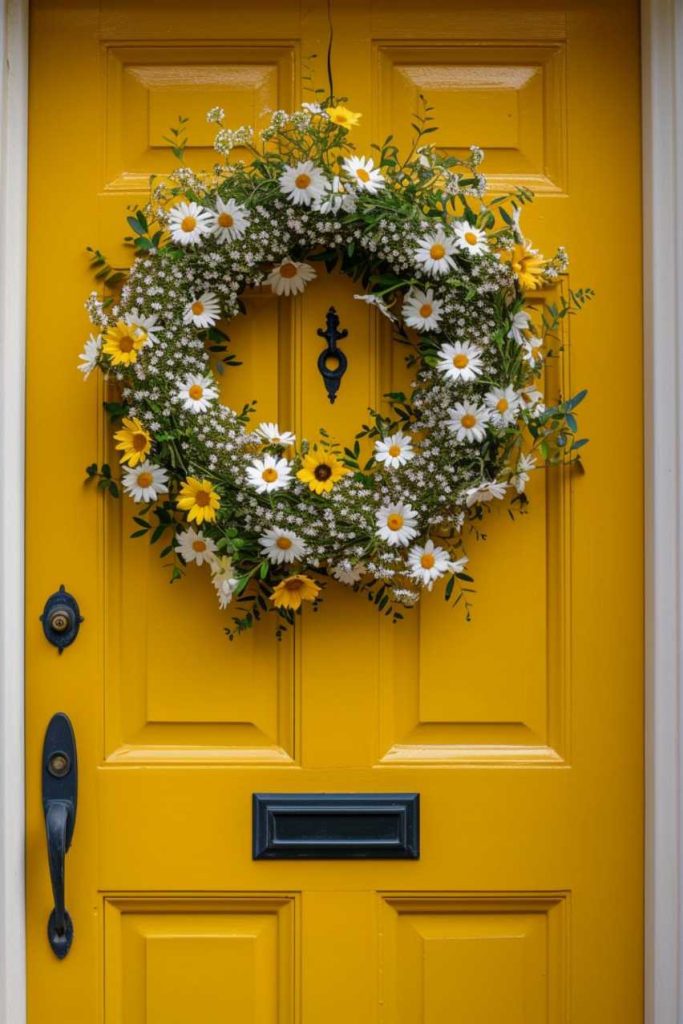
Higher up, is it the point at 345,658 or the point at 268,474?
the point at 268,474

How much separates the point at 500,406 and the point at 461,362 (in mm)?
86

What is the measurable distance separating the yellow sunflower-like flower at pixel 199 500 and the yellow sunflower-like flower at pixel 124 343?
0.20m

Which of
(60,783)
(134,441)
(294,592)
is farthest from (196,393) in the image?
(60,783)

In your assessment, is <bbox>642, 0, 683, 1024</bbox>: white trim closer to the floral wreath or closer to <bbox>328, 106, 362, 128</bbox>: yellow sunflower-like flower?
the floral wreath

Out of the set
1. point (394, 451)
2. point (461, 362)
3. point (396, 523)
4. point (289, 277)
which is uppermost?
point (289, 277)

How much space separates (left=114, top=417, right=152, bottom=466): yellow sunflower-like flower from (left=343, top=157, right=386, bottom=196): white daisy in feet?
1.57

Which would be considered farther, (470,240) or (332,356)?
(332,356)

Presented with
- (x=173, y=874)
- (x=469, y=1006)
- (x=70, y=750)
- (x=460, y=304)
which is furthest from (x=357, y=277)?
(x=469, y=1006)

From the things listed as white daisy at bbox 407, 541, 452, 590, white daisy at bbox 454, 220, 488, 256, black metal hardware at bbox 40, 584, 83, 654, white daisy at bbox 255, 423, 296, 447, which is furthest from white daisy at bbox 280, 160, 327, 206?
black metal hardware at bbox 40, 584, 83, 654

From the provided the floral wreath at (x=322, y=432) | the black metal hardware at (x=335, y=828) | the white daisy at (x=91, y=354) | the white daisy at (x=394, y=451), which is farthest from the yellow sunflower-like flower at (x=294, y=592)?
the white daisy at (x=91, y=354)

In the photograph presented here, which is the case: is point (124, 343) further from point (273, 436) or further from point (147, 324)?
point (273, 436)

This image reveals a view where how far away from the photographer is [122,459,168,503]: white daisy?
58.7 inches

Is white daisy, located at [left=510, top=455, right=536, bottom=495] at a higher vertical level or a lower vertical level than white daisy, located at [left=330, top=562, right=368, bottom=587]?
higher

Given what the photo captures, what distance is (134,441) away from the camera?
1481 millimetres
